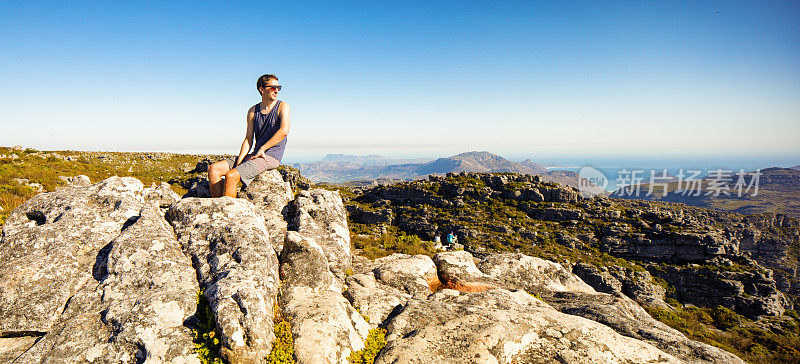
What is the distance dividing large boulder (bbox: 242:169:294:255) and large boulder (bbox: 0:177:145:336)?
3581 millimetres

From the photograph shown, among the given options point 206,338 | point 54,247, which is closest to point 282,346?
point 206,338

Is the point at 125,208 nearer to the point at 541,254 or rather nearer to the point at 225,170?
the point at 225,170

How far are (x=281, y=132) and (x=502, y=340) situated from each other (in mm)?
9231

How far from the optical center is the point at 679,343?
768 centimetres

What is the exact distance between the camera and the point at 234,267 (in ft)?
23.7

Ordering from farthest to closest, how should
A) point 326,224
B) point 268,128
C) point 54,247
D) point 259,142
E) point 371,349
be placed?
point 326,224, point 259,142, point 268,128, point 54,247, point 371,349

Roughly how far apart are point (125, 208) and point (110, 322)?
479cm

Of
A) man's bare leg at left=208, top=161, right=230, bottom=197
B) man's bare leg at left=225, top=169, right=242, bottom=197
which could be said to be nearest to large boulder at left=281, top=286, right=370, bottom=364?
man's bare leg at left=225, top=169, right=242, bottom=197

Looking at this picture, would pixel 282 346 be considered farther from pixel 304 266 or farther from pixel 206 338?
pixel 304 266

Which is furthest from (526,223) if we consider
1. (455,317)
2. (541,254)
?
(455,317)

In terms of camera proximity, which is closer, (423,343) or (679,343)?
(423,343)

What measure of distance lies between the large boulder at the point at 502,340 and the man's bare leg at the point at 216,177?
752 centimetres

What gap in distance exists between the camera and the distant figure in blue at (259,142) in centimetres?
1035

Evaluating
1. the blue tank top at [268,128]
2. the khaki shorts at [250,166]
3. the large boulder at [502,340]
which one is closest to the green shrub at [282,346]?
the large boulder at [502,340]
